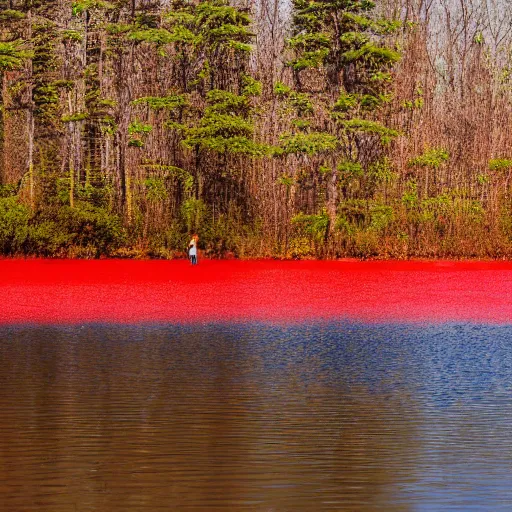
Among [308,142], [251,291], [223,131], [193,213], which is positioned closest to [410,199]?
[308,142]

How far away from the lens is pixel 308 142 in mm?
31859

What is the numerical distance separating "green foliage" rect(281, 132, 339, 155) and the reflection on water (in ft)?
63.0

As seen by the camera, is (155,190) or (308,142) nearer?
(308,142)

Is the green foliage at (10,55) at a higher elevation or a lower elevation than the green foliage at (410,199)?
higher

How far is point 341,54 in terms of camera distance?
33.4m

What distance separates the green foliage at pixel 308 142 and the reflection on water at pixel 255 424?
1919cm

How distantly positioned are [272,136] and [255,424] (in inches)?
1046

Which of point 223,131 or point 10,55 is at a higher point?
point 10,55

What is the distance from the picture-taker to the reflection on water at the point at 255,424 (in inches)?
223

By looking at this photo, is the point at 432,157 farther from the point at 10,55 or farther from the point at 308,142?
the point at 10,55

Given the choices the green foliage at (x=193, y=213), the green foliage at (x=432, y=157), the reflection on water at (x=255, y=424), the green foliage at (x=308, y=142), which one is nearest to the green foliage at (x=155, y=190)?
the green foliage at (x=193, y=213)

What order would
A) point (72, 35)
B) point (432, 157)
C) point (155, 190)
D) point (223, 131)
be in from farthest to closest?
point (72, 35) < point (155, 190) < point (223, 131) < point (432, 157)

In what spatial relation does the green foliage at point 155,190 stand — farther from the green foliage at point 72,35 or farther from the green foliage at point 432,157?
the green foliage at point 432,157

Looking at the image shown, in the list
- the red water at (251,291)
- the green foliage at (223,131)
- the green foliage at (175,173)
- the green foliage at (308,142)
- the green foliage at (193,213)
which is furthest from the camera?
the green foliage at (175,173)
